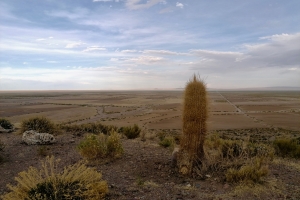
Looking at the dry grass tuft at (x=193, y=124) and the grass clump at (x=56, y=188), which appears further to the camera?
the dry grass tuft at (x=193, y=124)

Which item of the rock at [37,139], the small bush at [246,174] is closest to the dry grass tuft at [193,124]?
the small bush at [246,174]

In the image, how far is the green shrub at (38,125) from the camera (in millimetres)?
14227

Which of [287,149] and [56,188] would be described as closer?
[56,188]

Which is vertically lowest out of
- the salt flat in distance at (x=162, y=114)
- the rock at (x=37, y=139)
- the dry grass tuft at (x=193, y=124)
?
the salt flat in distance at (x=162, y=114)

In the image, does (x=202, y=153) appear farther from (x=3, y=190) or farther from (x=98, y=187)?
(x=3, y=190)

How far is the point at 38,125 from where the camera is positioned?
14359mm

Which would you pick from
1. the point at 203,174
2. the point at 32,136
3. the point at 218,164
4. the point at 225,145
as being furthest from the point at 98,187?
the point at 32,136

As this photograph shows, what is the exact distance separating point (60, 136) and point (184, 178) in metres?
8.36

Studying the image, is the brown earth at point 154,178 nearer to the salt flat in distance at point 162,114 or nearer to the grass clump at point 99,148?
the grass clump at point 99,148

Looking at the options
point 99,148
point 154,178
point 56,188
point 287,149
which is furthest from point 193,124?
point 287,149

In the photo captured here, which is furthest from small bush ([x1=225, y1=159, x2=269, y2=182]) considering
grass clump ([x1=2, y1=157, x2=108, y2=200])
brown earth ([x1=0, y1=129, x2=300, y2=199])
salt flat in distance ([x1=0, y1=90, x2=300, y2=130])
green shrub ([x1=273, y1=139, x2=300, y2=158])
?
green shrub ([x1=273, y1=139, x2=300, y2=158])

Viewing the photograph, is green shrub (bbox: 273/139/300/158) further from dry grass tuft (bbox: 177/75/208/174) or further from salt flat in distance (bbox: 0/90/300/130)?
dry grass tuft (bbox: 177/75/208/174)

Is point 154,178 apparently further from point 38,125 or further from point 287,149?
point 38,125

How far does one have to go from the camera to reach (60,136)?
13945 millimetres
